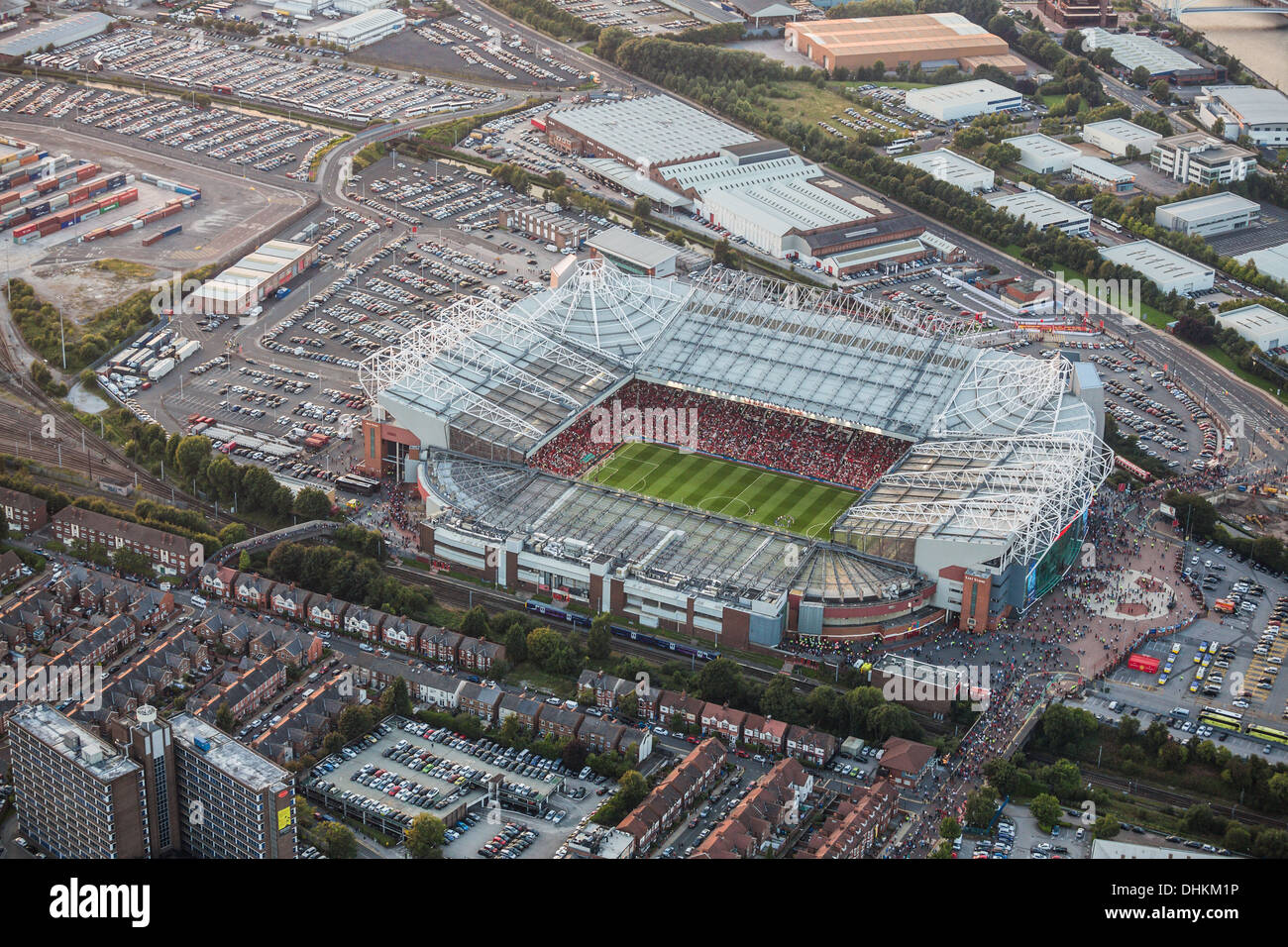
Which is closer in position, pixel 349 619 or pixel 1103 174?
pixel 349 619

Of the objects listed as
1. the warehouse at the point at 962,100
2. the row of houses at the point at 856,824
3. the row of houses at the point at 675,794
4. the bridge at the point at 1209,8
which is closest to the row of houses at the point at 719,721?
the row of houses at the point at 675,794

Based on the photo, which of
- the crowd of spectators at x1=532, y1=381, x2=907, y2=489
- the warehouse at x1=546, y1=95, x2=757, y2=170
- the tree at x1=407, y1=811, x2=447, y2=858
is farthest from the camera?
the warehouse at x1=546, y1=95, x2=757, y2=170

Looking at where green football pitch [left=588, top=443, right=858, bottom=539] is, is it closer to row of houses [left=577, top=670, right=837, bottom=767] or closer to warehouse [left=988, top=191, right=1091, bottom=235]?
row of houses [left=577, top=670, right=837, bottom=767]

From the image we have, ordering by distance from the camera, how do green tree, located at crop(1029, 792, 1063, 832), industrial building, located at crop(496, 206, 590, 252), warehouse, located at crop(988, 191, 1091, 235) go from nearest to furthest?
green tree, located at crop(1029, 792, 1063, 832), industrial building, located at crop(496, 206, 590, 252), warehouse, located at crop(988, 191, 1091, 235)

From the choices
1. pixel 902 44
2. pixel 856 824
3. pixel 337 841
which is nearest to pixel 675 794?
pixel 856 824

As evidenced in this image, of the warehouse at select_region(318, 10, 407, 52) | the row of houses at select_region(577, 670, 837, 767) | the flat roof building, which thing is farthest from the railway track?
the warehouse at select_region(318, 10, 407, 52)

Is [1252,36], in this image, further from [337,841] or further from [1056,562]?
[337,841]
